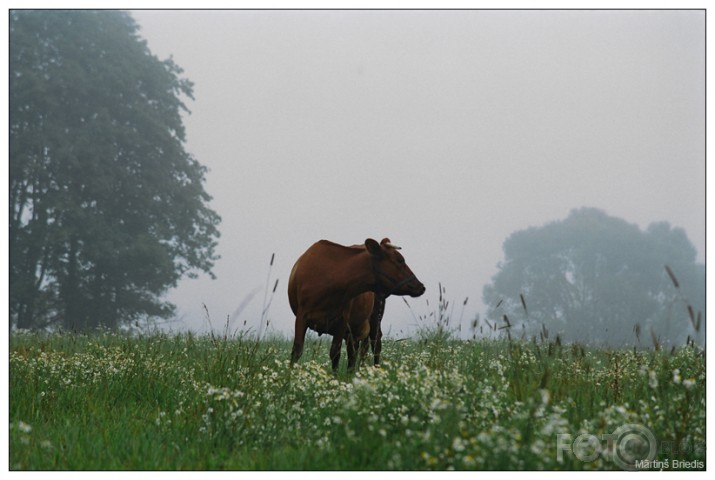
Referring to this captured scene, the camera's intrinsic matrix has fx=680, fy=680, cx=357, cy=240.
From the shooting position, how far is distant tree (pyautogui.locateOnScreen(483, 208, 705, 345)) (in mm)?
37812

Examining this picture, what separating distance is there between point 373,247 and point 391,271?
41 centimetres

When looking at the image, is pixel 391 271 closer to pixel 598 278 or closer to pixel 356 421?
pixel 356 421

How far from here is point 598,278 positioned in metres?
39.2

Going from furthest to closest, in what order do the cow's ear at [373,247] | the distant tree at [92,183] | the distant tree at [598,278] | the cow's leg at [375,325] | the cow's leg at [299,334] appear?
the distant tree at [598,278]
the distant tree at [92,183]
the cow's leg at [375,325]
the cow's ear at [373,247]
the cow's leg at [299,334]

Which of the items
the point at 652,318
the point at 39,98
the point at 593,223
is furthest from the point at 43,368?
the point at 593,223

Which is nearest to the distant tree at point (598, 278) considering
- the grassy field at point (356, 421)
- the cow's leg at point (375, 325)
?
the cow's leg at point (375, 325)

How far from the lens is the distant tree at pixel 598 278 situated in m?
37.8

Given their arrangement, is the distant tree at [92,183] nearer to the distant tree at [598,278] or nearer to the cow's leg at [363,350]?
the cow's leg at [363,350]

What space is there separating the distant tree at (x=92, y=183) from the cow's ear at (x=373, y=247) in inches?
580

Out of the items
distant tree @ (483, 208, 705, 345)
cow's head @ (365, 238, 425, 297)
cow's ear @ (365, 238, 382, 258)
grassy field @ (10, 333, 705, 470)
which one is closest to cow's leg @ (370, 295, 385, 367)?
cow's head @ (365, 238, 425, 297)

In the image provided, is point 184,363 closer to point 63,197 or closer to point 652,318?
point 63,197

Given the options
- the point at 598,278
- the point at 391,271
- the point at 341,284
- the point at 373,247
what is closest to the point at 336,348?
the point at 341,284

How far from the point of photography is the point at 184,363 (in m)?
9.45
